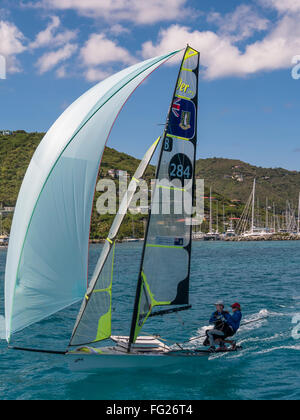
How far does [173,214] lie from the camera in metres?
9.79

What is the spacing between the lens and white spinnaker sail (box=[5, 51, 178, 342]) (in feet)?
26.1

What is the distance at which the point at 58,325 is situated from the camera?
14750mm

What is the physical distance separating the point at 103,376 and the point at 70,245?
2983 mm

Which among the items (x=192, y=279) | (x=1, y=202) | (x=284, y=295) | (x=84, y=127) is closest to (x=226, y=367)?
(x=84, y=127)

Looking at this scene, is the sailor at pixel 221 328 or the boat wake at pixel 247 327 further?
the boat wake at pixel 247 327

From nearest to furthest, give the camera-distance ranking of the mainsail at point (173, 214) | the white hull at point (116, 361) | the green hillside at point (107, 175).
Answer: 1. the white hull at point (116, 361)
2. the mainsail at point (173, 214)
3. the green hillside at point (107, 175)

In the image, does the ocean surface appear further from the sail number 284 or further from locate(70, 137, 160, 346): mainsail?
the sail number 284

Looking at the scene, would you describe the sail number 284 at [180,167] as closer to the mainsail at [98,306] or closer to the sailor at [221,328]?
the mainsail at [98,306]

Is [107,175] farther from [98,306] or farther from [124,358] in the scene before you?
[124,358]

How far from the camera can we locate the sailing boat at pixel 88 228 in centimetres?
802

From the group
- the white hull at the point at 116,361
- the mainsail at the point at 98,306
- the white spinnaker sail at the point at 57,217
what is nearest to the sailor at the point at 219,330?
the white hull at the point at 116,361

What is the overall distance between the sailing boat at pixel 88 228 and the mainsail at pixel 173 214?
0.9 inches

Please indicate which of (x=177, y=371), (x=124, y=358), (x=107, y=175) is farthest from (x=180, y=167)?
(x=107, y=175)

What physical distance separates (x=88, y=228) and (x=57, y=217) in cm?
64
